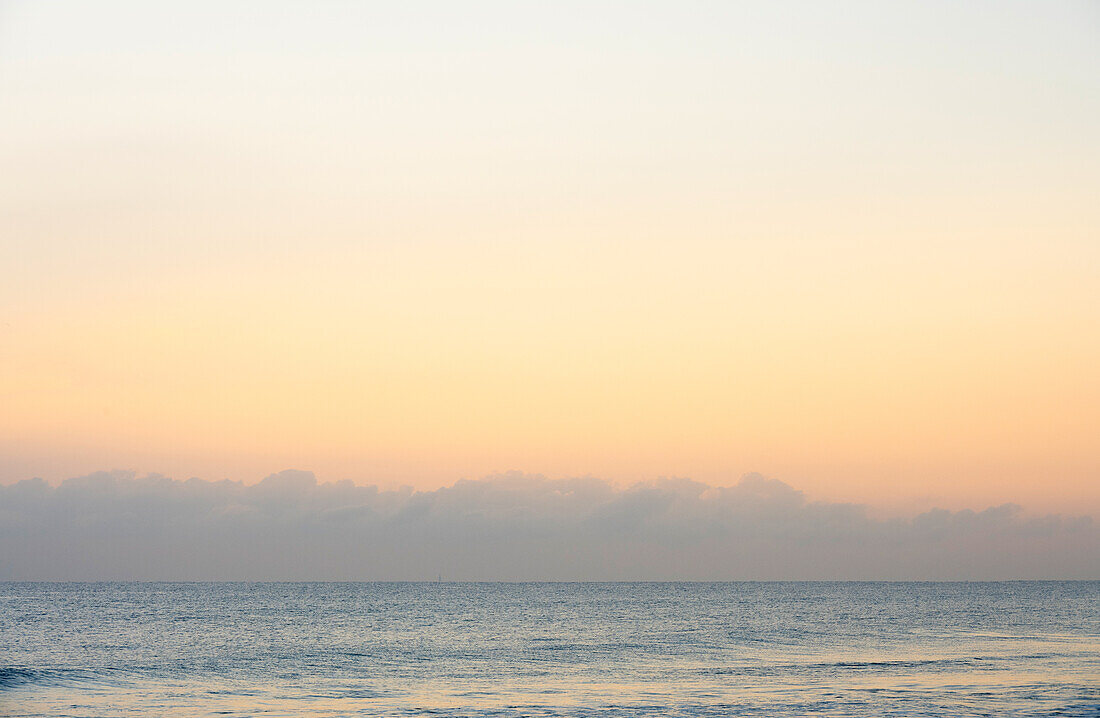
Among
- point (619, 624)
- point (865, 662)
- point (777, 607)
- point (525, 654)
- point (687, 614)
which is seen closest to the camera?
point (865, 662)

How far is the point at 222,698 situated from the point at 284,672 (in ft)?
33.2

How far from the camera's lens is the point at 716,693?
4422 cm

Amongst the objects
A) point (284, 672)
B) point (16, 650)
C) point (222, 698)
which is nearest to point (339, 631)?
point (16, 650)

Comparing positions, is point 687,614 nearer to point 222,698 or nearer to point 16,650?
point 16,650

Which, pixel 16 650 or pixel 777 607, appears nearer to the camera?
A: pixel 16 650

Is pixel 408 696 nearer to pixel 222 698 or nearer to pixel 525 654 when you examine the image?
pixel 222 698

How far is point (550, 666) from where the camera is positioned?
5694 cm

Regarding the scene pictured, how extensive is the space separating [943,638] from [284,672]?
48.2m

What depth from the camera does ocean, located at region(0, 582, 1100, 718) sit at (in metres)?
40.5

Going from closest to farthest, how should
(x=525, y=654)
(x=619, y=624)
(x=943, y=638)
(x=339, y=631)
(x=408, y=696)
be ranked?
(x=408, y=696), (x=525, y=654), (x=943, y=638), (x=339, y=631), (x=619, y=624)

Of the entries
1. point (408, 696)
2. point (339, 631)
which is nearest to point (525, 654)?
point (408, 696)

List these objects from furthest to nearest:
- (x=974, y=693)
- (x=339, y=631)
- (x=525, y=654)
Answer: (x=339, y=631) → (x=525, y=654) → (x=974, y=693)

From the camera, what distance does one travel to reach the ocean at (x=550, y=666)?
40531 mm

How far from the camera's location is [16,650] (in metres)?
69.0
